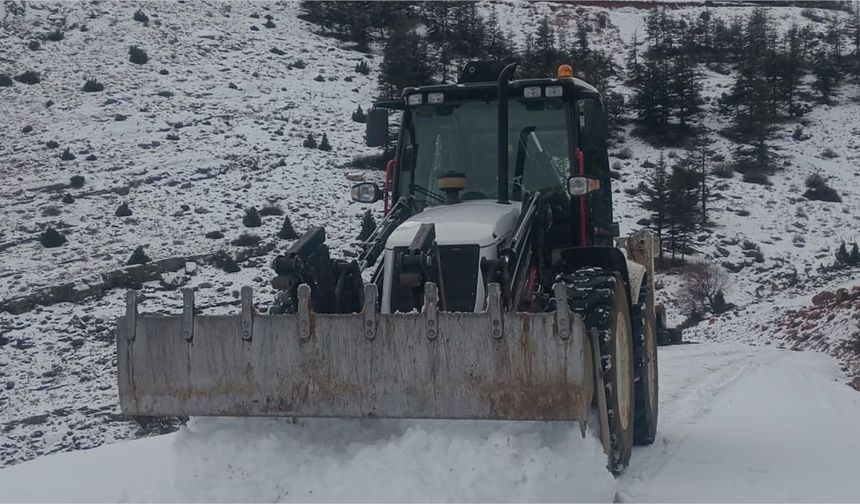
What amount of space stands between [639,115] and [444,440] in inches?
1514

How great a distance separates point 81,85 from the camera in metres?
35.1

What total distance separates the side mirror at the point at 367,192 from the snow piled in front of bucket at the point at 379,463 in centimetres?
260

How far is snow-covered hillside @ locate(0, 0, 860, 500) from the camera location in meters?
5.60

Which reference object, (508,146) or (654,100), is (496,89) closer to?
(508,146)

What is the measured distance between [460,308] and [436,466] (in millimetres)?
1512

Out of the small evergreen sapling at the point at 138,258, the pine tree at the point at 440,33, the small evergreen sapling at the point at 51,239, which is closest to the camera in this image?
the small evergreen sapling at the point at 138,258

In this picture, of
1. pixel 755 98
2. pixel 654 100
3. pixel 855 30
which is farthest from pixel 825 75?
pixel 654 100

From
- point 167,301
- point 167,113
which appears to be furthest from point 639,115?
point 167,301

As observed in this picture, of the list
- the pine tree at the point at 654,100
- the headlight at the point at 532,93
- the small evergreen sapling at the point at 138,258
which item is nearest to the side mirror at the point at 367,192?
the headlight at the point at 532,93

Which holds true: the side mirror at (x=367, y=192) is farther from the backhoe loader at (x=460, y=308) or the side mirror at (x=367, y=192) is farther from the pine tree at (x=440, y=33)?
the pine tree at (x=440, y=33)

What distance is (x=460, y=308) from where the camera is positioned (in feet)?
21.5

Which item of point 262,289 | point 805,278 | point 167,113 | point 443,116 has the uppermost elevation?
point 443,116

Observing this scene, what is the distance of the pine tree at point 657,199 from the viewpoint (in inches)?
1256

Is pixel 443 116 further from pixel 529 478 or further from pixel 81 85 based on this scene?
pixel 81 85
